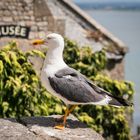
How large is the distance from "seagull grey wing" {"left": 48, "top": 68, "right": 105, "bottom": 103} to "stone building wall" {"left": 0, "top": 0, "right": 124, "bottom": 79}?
33.8ft

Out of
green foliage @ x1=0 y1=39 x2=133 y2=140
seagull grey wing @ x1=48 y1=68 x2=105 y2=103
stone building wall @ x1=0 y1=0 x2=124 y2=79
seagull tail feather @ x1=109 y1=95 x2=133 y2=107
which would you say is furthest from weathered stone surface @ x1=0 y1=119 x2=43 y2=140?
stone building wall @ x1=0 y1=0 x2=124 y2=79

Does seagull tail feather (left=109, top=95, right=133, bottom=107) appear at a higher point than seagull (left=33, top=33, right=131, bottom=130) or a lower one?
lower

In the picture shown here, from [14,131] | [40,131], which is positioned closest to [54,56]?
[40,131]

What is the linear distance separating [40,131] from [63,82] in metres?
0.60

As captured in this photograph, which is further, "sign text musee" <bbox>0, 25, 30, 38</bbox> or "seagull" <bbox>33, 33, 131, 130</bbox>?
"sign text musee" <bbox>0, 25, 30, 38</bbox>

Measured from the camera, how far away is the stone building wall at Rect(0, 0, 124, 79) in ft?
54.5

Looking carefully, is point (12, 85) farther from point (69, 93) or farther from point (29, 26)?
point (29, 26)

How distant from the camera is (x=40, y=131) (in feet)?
18.7

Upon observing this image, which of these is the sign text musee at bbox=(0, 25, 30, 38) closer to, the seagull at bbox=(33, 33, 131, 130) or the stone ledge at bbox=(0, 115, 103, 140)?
the seagull at bbox=(33, 33, 131, 130)

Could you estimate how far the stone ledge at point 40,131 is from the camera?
547 centimetres

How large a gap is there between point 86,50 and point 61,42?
527cm

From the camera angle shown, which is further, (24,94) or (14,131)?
(24,94)

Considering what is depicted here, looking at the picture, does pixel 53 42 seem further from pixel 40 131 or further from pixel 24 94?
pixel 24 94

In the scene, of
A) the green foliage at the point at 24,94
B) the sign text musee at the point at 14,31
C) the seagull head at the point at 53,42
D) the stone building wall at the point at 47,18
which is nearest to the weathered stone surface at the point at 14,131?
the seagull head at the point at 53,42
